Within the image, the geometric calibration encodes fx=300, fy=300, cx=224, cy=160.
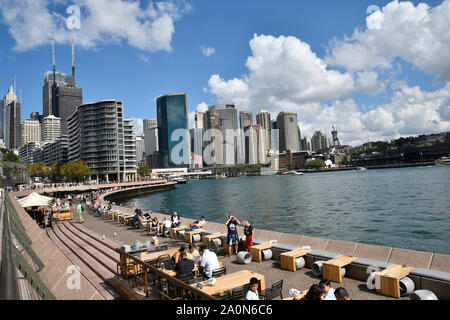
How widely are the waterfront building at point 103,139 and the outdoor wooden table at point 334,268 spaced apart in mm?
147510

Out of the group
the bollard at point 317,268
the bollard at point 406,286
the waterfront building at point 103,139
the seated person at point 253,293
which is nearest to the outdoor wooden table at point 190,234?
Answer: the bollard at point 317,268

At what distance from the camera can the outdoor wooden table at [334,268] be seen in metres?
8.91

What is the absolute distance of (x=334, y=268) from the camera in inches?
355

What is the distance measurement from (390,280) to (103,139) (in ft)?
498

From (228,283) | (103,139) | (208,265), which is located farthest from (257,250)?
(103,139)

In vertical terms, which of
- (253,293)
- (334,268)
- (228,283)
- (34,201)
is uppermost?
(34,201)

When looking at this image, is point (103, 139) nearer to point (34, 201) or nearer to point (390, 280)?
point (34, 201)

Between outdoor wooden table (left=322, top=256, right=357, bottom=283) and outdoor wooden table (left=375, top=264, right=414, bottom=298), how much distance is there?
42.1 inches

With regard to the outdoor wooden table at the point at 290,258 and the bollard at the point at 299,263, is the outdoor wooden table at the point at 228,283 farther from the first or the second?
the bollard at the point at 299,263

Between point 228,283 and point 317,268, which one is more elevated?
point 228,283

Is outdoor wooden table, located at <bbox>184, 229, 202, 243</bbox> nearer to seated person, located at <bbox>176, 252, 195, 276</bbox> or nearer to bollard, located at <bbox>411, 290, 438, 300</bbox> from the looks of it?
seated person, located at <bbox>176, 252, 195, 276</bbox>

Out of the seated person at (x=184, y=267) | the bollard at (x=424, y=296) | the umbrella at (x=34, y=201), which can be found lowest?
the bollard at (x=424, y=296)
